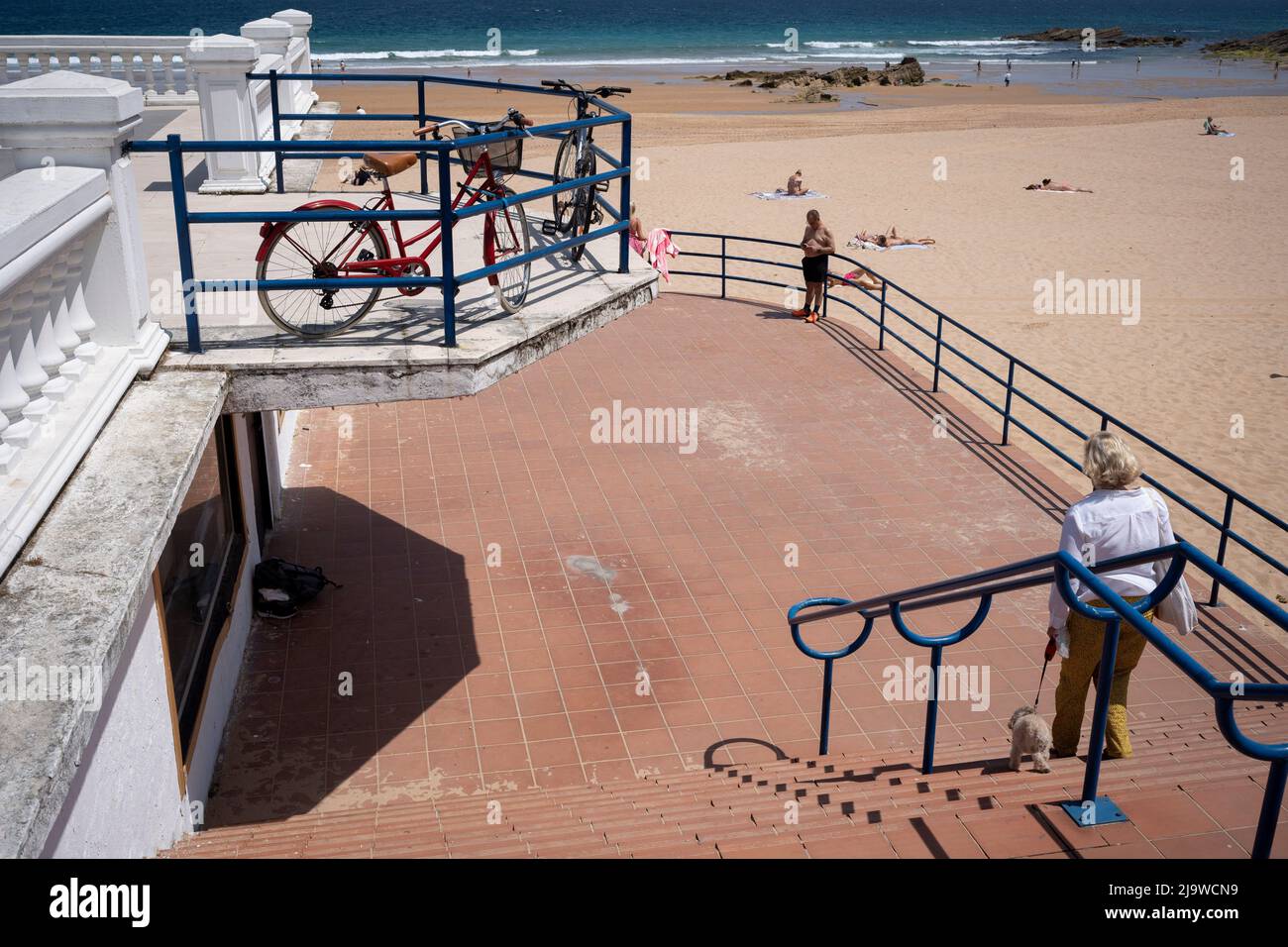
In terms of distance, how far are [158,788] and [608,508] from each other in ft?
19.3

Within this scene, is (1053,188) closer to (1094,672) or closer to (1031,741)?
(1094,672)

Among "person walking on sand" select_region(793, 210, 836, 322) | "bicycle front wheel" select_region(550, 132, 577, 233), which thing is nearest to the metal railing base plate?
"bicycle front wheel" select_region(550, 132, 577, 233)

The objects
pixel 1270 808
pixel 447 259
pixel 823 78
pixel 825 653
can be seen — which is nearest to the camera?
pixel 1270 808

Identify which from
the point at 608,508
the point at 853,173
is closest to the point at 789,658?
the point at 608,508

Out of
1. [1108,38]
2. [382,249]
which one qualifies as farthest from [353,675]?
[1108,38]

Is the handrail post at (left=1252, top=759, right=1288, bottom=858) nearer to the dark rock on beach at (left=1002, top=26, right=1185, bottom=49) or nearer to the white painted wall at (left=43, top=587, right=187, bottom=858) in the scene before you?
→ the white painted wall at (left=43, top=587, right=187, bottom=858)

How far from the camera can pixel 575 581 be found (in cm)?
934

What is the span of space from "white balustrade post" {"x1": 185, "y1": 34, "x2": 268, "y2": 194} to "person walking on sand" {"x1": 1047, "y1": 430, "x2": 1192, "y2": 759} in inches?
314

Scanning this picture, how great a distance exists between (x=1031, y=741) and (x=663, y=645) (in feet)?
12.1

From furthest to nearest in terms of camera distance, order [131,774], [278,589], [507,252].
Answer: [278,589]
[507,252]
[131,774]

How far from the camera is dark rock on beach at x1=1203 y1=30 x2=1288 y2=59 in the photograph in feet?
254

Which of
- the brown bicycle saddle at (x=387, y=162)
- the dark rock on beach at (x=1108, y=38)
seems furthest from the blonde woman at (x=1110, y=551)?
the dark rock on beach at (x=1108, y=38)

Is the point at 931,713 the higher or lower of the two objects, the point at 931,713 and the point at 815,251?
the lower

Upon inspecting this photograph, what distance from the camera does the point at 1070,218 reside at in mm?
25781
